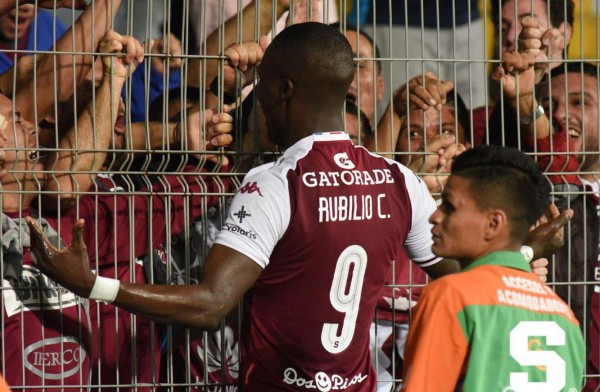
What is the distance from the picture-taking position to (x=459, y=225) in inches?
135

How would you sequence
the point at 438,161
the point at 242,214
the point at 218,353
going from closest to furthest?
1. the point at 242,214
2. the point at 438,161
3. the point at 218,353

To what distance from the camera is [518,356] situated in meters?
3.24

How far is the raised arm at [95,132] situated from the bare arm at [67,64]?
0.14 meters

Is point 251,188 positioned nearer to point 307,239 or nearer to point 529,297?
point 307,239

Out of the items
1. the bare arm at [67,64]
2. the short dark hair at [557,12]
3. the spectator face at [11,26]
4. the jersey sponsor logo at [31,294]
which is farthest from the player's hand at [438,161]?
the spectator face at [11,26]

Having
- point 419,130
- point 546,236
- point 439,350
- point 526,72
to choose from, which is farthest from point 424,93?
point 439,350

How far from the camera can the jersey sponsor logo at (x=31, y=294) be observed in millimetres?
4824

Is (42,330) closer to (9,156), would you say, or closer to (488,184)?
(9,156)

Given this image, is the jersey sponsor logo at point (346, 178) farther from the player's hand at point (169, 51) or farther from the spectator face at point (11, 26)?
the spectator face at point (11, 26)

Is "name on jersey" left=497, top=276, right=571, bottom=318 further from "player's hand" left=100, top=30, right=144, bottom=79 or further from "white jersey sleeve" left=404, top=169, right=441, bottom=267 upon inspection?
"player's hand" left=100, top=30, right=144, bottom=79

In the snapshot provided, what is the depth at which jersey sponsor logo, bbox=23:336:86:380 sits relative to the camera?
482 centimetres

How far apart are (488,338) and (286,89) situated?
1408 millimetres

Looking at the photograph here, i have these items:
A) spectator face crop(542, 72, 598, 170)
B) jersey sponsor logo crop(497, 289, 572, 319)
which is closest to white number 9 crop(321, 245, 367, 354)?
jersey sponsor logo crop(497, 289, 572, 319)

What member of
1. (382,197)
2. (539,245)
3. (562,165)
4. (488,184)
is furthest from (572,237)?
(488,184)
